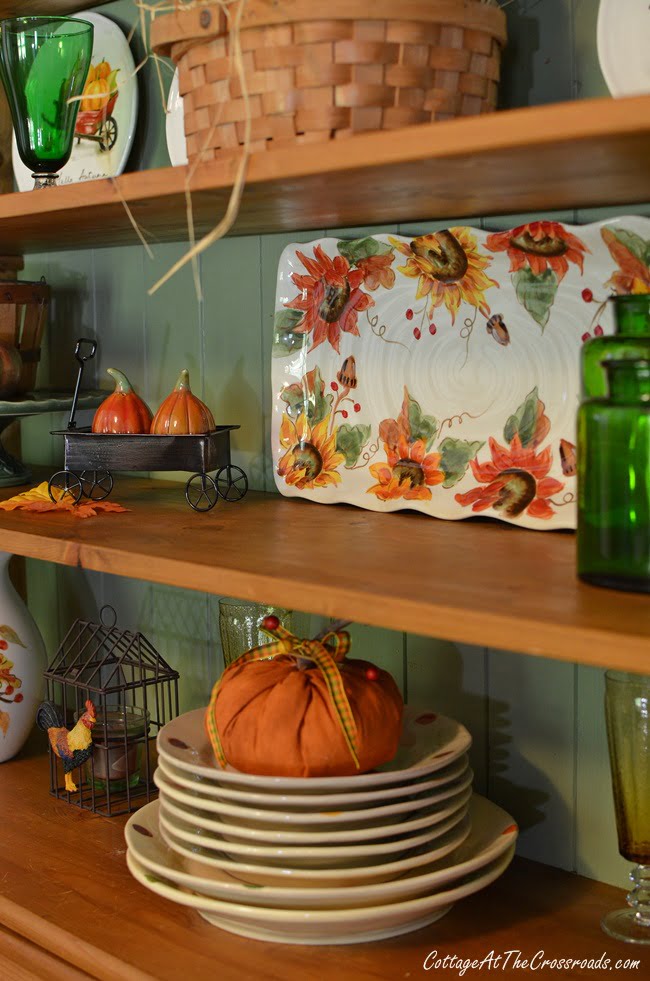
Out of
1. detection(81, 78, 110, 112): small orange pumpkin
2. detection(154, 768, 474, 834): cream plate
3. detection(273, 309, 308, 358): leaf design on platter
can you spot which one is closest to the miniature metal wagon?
detection(273, 309, 308, 358): leaf design on platter

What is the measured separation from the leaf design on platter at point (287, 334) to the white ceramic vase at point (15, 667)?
477 millimetres

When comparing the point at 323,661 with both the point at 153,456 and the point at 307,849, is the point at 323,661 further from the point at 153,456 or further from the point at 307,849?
the point at 153,456

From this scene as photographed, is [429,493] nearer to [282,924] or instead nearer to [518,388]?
[518,388]

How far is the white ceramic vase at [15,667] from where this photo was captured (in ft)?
→ 4.72

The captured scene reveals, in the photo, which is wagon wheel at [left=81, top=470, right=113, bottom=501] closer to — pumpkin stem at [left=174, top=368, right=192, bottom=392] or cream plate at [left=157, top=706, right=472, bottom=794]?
pumpkin stem at [left=174, top=368, right=192, bottom=392]

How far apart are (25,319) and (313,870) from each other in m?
0.81

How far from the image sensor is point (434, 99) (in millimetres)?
893

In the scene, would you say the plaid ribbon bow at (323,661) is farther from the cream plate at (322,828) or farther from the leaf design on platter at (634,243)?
the leaf design on platter at (634,243)

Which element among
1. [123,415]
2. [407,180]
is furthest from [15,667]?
[407,180]

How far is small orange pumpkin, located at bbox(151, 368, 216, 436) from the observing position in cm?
119

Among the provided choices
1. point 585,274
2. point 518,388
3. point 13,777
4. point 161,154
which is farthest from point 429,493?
point 13,777

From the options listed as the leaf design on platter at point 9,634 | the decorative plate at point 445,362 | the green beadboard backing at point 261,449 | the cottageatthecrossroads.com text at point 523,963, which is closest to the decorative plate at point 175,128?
the green beadboard backing at point 261,449

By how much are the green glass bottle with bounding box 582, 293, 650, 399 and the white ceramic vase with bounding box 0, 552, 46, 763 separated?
852 mm

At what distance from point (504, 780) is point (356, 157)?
Answer: 0.67 m
